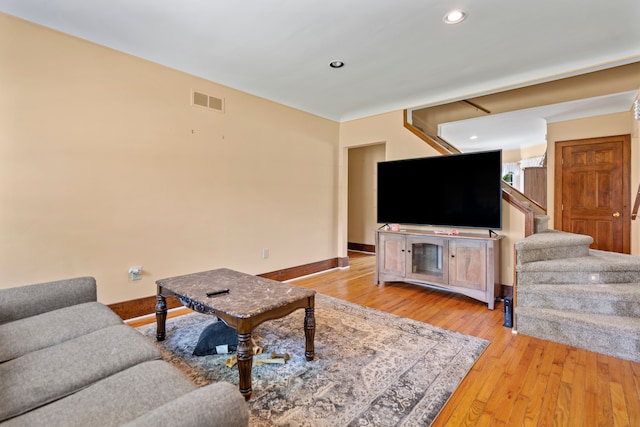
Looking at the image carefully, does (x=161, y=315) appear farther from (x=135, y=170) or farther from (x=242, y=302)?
(x=135, y=170)

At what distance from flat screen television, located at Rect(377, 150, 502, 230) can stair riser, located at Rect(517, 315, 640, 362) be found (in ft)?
3.51

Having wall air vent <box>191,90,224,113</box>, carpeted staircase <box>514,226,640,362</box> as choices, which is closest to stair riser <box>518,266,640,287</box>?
carpeted staircase <box>514,226,640,362</box>

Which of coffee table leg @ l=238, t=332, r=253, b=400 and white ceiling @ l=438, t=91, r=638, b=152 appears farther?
white ceiling @ l=438, t=91, r=638, b=152

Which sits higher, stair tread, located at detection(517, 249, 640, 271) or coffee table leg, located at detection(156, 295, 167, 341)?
stair tread, located at detection(517, 249, 640, 271)

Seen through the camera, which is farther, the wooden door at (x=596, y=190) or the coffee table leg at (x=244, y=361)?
the wooden door at (x=596, y=190)

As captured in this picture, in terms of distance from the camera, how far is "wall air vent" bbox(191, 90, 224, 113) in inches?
134

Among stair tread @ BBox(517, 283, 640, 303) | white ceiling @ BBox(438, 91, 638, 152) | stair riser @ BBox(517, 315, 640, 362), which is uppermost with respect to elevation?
white ceiling @ BBox(438, 91, 638, 152)

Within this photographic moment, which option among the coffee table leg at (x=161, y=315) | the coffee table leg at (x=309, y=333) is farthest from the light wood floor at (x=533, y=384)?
the coffee table leg at (x=161, y=315)

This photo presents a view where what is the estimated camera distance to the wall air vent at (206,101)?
3402 millimetres

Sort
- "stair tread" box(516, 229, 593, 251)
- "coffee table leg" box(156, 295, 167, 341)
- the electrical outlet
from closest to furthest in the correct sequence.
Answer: "coffee table leg" box(156, 295, 167, 341) → "stair tread" box(516, 229, 593, 251) → the electrical outlet

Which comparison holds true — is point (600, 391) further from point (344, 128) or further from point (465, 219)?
point (344, 128)

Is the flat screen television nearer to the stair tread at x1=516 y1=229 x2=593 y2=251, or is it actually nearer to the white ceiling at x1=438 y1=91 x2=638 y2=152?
the stair tread at x1=516 y1=229 x2=593 y2=251

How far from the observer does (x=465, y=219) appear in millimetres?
3607

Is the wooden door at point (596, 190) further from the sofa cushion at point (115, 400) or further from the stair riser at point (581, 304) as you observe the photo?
the sofa cushion at point (115, 400)
